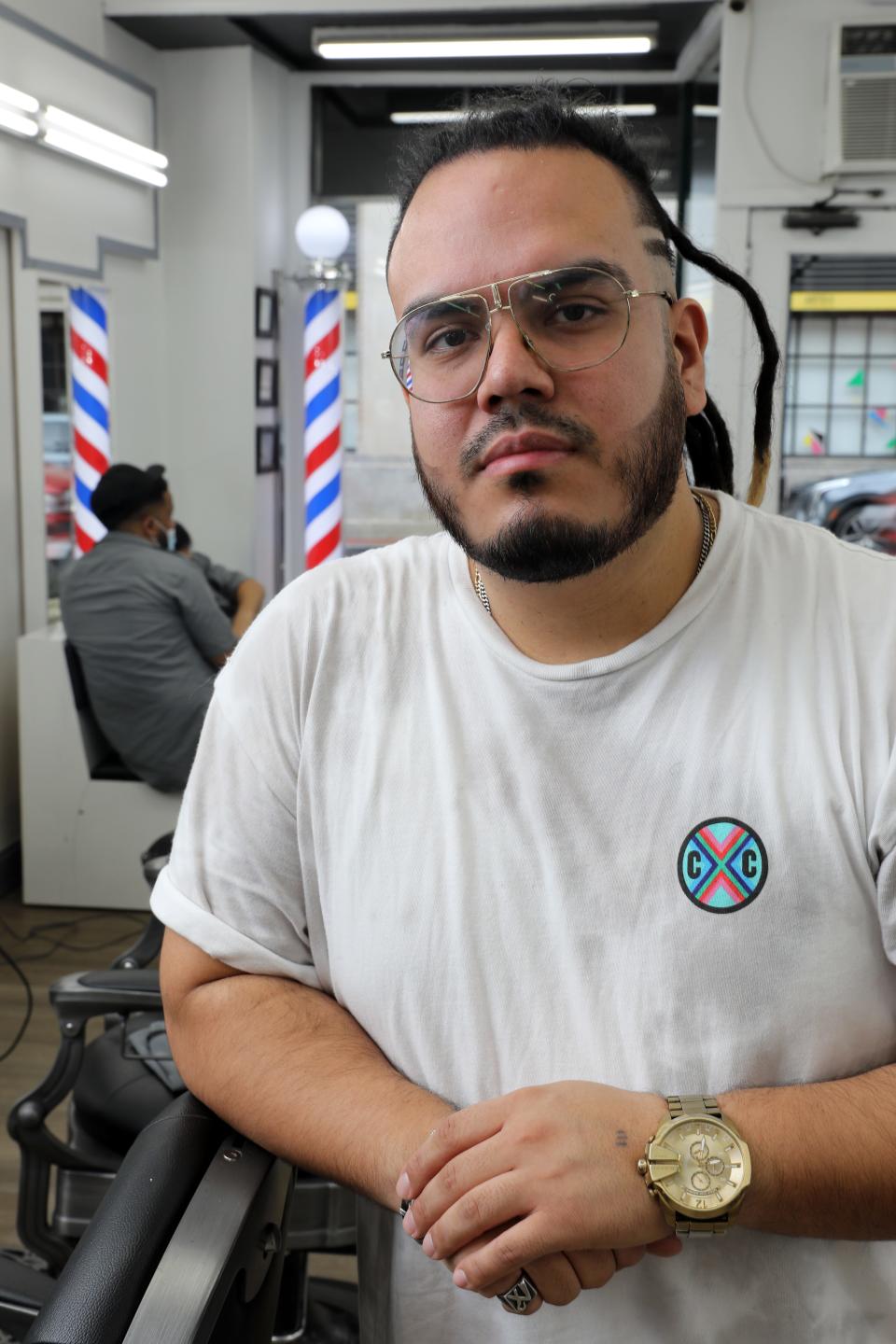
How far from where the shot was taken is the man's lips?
1092 millimetres

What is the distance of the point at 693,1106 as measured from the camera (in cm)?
102

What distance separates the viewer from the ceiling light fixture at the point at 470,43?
5.55 meters

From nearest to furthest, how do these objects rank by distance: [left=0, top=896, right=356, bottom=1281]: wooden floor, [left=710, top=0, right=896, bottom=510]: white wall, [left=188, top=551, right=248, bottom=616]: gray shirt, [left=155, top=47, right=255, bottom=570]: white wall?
1. [left=0, top=896, right=356, bottom=1281]: wooden floor
2. [left=710, top=0, right=896, bottom=510]: white wall
3. [left=188, top=551, right=248, bottom=616]: gray shirt
4. [left=155, top=47, right=255, bottom=570]: white wall

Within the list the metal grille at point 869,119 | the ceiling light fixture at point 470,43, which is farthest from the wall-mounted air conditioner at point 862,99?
the ceiling light fixture at point 470,43

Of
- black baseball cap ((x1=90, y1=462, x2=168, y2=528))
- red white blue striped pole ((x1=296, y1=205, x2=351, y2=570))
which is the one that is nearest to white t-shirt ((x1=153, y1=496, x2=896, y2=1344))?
black baseball cap ((x1=90, y1=462, x2=168, y2=528))

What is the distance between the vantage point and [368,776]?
1.20 meters

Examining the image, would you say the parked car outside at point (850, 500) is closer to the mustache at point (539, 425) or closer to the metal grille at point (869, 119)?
the metal grille at point (869, 119)

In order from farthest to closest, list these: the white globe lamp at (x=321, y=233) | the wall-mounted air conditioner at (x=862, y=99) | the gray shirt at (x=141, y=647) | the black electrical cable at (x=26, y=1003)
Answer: the white globe lamp at (x=321, y=233), the wall-mounted air conditioner at (x=862, y=99), the gray shirt at (x=141, y=647), the black electrical cable at (x=26, y=1003)

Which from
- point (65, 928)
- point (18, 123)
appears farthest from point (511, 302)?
point (18, 123)

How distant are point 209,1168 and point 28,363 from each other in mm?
3992

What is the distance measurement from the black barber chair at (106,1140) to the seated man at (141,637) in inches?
81.3

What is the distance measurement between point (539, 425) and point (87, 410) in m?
4.47

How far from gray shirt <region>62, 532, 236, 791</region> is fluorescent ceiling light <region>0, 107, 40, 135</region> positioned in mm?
1332

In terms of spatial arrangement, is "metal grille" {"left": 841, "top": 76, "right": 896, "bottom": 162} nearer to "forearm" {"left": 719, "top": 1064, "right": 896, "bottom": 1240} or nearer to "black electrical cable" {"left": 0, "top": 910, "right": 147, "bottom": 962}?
"black electrical cable" {"left": 0, "top": 910, "right": 147, "bottom": 962}
